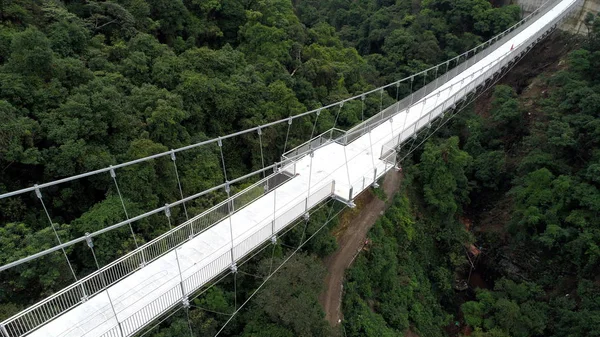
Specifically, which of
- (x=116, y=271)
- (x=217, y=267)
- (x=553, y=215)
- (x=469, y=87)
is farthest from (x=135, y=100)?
(x=553, y=215)

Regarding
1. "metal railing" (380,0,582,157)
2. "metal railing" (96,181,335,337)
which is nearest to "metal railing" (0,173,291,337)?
"metal railing" (96,181,335,337)

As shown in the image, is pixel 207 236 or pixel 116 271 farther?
pixel 207 236

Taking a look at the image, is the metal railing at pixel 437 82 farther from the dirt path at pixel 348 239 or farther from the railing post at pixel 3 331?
the railing post at pixel 3 331

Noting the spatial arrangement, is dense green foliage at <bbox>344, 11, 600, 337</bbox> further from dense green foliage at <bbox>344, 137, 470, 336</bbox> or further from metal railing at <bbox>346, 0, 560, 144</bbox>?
metal railing at <bbox>346, 0, 560, 144</bbox>

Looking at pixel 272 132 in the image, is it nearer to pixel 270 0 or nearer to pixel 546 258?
pixel 270 0

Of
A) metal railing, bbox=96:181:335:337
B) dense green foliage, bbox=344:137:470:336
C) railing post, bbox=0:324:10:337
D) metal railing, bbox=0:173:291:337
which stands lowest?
dense green foliage, bbox=344:137:470:336

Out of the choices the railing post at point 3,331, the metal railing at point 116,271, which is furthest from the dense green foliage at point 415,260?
the railing post at point 3,331

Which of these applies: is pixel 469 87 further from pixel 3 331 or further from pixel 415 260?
pixel 3 331
